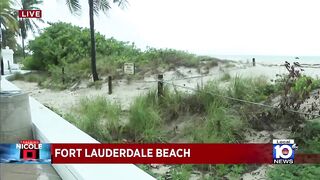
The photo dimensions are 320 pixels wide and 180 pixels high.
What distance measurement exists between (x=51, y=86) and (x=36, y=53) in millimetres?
8290

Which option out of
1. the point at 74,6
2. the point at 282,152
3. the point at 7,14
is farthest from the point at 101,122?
the point at 7,14

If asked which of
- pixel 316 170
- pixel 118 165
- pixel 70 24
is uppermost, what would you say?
pixel 70 24

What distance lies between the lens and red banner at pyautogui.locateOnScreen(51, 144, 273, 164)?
3.62 meters

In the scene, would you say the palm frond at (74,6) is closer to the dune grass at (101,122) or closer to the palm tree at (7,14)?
the dune grass at (101,122)

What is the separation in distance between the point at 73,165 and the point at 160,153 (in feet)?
→ 2.76

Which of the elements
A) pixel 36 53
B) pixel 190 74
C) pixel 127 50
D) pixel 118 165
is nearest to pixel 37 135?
pixel 118 165

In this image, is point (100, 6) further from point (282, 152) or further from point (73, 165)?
point (282, 152)

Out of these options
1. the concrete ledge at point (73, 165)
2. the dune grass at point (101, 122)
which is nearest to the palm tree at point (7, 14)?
the dune grass at point (101, 122)

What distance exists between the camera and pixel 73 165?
4012 mm

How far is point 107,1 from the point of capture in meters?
19.5

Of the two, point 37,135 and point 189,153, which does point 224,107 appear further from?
point 189,153

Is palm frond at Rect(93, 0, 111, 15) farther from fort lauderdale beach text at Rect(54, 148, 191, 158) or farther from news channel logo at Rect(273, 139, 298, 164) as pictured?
news channel logo at Rect(273, 139, 298, 164)

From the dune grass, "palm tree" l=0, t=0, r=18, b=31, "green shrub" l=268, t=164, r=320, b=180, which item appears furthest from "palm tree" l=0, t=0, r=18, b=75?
"green shrub" l=268, t=164, r=320, b=180

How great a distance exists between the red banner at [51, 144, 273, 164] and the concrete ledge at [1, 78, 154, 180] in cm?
14
